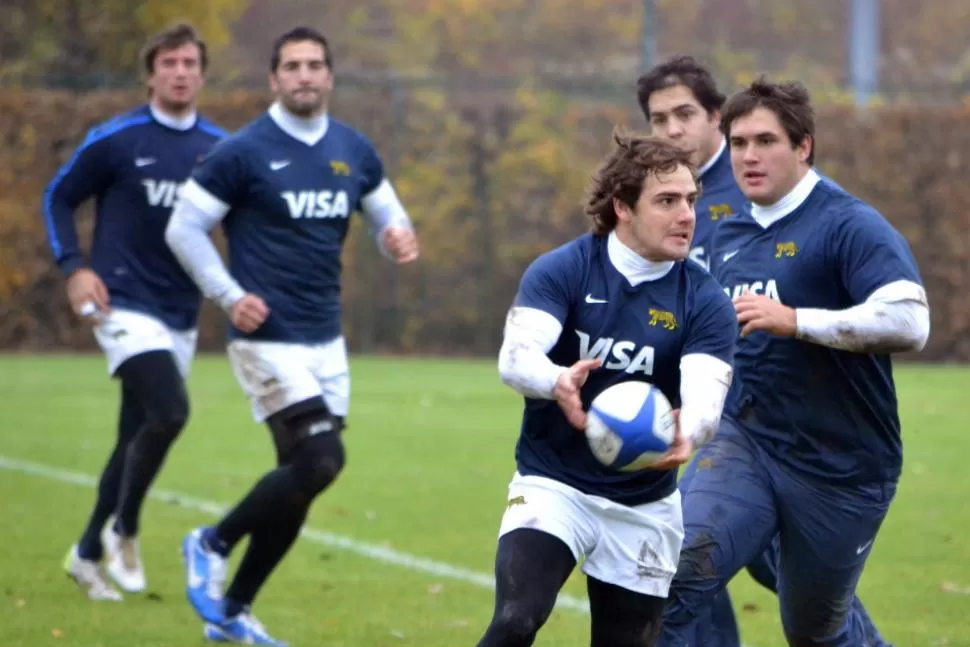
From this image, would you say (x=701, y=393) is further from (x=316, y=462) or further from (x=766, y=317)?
(x=316, y=462)

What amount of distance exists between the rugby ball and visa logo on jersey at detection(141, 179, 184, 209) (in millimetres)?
3841

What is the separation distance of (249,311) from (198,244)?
410 millimetres

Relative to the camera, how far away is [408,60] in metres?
40.8

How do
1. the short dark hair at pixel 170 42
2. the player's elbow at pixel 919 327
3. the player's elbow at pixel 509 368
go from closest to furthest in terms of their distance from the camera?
the player's elbow at pixel 509 368 → the player's elbow at pixel 919 327 → the short dark hair at pixel 170 42

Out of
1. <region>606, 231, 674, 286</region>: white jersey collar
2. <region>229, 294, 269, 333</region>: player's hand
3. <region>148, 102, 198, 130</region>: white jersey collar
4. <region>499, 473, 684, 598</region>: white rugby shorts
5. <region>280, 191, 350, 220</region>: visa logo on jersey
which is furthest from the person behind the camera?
<region>148, 102, 198, 130</region>: white jersey collar

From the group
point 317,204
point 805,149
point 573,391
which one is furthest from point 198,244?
point 573,391

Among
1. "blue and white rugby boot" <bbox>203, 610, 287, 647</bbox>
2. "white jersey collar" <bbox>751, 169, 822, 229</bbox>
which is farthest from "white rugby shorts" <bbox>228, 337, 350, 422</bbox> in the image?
"white jersey collar" <bbox>751, 169, 822, 229</bbox>

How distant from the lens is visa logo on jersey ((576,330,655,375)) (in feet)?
16.2

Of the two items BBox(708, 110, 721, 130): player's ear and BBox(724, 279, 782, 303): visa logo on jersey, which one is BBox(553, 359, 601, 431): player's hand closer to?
BBox(724, 279, 782, 303): visa logo on jersey

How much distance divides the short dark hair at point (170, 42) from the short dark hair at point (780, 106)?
3236 millimetres

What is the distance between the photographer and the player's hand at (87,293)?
7738 mm

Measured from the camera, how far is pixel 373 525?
9.79 metres

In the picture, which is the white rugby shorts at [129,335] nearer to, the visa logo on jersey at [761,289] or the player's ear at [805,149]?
the visa logo on jersey at [761,289]

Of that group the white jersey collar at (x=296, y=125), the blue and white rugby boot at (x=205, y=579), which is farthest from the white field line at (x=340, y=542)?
the white jersey collar at (x=296, y=125)
